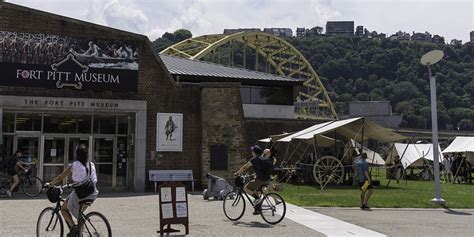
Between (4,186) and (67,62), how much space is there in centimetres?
543

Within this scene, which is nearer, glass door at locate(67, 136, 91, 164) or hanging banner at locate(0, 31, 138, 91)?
hanging banner at locate(0, 31, 138, 91)

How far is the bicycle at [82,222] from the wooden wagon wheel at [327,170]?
16.6 m

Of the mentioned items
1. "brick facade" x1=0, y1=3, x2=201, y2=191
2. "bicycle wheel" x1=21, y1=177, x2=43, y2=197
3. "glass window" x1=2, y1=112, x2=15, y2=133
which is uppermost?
"brick facade" x1=0, y1=3, x2=201, y2=191

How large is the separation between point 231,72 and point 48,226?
21.3 m

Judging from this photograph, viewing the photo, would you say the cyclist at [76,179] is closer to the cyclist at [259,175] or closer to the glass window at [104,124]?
the cyclist at [259,175]

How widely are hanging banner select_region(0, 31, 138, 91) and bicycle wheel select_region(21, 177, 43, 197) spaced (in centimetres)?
373

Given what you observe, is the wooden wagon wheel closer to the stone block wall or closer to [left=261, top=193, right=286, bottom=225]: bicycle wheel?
the stone block wall

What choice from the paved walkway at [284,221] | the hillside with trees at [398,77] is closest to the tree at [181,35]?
the hillside with trees at [398,77]

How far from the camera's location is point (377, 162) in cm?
3316

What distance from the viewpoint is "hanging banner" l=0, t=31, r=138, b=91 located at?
67.0 feet

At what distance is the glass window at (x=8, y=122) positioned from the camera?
21.0m

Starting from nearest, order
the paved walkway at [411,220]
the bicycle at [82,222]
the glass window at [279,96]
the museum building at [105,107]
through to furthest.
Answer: the bicycle at [82,222], the paved walkway at [411,220], the museum building at [105,107], the glass window at [279,96]

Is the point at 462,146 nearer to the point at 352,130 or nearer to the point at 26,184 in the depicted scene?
the point at 352,130

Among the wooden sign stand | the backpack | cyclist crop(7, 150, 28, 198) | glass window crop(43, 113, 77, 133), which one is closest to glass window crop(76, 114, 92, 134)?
glass window crop(43, 113, 77, 133)
